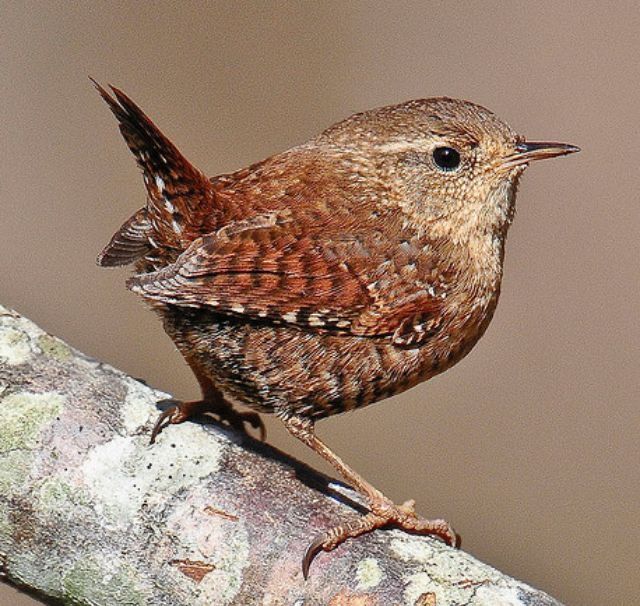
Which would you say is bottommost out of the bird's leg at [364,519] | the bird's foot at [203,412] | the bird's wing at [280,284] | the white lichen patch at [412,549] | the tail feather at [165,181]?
the white lichen patch at [412,549]

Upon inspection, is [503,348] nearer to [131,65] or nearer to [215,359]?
[131,65]

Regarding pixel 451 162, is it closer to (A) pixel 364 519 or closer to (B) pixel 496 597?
(A) pixel 364 519

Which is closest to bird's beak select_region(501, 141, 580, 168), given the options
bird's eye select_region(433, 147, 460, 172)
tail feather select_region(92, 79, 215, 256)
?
bird's eye select_region(433, 147, 460, 172)

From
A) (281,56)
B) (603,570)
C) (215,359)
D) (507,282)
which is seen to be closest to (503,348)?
(507,282)

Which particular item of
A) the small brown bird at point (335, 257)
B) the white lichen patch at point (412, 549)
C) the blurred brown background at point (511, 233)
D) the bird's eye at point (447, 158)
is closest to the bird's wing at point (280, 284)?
the small brown bird at point (335, 257)

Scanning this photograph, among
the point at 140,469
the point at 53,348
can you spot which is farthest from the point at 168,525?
the point at 53,348

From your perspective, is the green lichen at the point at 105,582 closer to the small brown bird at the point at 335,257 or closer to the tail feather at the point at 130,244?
the small brown bird at the point at 335,257

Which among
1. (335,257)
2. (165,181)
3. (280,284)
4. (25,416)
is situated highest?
(165,181)
